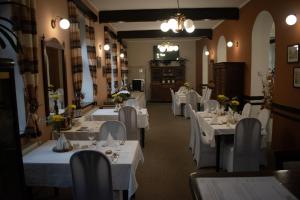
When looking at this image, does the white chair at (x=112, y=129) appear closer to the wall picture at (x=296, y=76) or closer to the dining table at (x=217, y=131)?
the dining table at (x=217, y=131)

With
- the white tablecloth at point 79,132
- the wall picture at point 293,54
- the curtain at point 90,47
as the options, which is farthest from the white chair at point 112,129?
the wall picture at point 293,54

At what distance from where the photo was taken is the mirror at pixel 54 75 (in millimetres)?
4030

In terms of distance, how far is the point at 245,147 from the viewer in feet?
13.3

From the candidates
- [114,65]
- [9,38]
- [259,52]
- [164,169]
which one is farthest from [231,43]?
[9,38]

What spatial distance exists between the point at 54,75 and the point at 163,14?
3871 millimetres

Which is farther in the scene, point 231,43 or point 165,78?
point 165,78

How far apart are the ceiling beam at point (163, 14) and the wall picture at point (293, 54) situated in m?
2.97

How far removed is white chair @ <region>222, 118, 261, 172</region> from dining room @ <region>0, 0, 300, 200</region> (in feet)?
0.05

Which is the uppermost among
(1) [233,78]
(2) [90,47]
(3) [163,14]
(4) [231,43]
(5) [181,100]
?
(3) [163,14]

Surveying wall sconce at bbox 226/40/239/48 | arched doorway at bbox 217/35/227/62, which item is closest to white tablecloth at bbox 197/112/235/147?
wall sconce at bbox 226/40/239/48

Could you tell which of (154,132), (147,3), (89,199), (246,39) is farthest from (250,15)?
(89,199)

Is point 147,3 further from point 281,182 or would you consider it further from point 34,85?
point 281,182

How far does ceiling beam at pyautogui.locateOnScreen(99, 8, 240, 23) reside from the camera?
24.1ft

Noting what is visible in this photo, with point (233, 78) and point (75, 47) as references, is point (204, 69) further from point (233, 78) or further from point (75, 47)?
point (75, 47)
